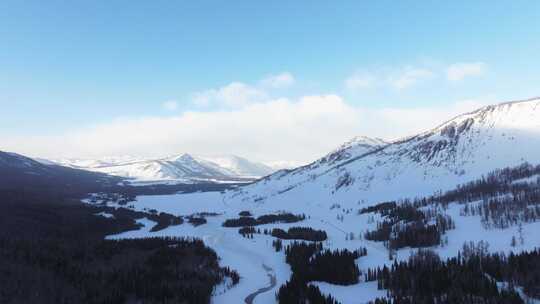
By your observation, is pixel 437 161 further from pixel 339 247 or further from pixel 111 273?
pixel 111 273

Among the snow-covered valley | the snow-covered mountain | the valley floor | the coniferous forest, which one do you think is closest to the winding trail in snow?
the valley floor

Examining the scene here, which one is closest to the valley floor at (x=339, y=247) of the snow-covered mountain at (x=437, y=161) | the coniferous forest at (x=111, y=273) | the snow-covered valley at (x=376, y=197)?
the snow-covered valley at (x=376, y=197)

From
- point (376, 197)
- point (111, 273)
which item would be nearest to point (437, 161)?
point (376, 197)

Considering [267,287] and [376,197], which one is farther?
[376,197]

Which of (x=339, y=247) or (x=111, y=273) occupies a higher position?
(x=111, y=273)

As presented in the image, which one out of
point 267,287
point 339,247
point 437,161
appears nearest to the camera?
point 267,287

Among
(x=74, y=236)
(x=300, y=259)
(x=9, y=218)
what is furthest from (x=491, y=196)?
(x=9, y=218)

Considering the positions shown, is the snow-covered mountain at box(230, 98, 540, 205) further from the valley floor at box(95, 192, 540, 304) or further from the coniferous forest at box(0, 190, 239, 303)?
the coniferous forest at box(0, 190, 239, 303)

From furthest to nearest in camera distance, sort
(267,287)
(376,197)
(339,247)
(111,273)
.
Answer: (376,197) < (339,247) < (111,273) < (267,287)

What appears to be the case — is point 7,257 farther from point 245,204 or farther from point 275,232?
point 245,204
